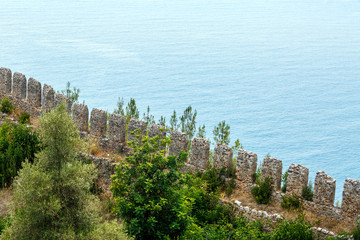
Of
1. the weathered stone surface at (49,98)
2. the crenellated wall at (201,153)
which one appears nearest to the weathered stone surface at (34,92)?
the crenellated wall at (201,153)

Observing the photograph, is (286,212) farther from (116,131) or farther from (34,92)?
(34,92)

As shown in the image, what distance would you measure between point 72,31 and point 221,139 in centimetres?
5481

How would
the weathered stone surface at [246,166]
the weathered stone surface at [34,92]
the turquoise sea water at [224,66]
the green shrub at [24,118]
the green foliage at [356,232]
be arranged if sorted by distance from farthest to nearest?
the turquoise sea water at [224,66]
the weathered stone surface at [34,92]
the green shrub at [24,118]
the weathered stone surface at [246,166]
the green foliage at [356,232]

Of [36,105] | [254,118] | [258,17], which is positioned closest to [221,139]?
[36,105]

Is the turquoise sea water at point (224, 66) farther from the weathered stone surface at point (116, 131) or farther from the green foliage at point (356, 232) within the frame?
the green foliage at point (356, 232)

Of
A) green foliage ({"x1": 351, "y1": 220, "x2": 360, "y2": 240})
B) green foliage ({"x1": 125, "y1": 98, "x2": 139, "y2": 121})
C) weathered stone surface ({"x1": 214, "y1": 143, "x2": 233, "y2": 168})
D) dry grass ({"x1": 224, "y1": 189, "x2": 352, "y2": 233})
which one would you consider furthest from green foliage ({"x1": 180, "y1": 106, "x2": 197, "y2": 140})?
green foliage ({"x1": 351, "y1": 220, "x2": 360, "y2": 240})

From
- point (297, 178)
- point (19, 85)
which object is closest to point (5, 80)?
point (19, 85)

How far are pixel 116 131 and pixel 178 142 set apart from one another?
295 cm

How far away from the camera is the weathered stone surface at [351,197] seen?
670 inches

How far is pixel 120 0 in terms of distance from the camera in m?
119

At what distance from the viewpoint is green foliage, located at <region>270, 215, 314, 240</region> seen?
16578mm

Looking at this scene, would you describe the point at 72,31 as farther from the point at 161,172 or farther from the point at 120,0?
the point at 161,172

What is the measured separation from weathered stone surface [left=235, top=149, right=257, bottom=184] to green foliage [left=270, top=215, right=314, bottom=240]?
2.68 metres

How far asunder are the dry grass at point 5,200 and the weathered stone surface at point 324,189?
11650mm
